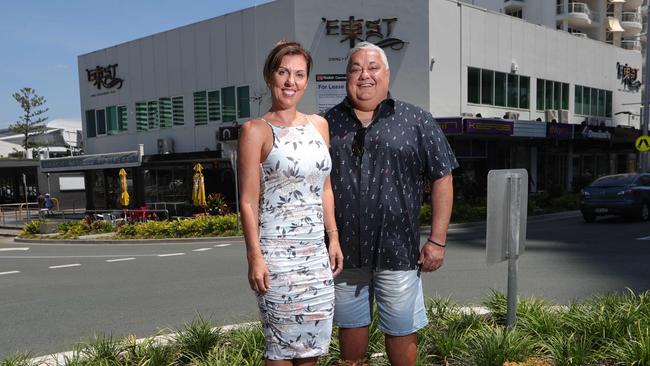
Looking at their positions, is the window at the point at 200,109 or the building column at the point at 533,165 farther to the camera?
the building column at the point at 533,165

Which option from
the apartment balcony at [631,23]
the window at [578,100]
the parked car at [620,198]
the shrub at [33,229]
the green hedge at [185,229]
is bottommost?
the shrub at [33,229]

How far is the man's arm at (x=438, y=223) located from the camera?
113 inches

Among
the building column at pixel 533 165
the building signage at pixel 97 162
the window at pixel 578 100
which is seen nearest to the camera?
the building signage at pixel 97 162

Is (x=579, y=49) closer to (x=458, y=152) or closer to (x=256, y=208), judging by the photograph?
(x=458, y=152)

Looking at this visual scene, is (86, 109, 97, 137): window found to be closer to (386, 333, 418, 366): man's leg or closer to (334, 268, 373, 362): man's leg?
(334, 268, 373, 362): man's leg

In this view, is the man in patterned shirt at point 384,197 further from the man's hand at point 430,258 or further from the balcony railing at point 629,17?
the balcony railing at point 629,17

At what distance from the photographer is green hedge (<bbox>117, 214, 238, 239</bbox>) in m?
15.7

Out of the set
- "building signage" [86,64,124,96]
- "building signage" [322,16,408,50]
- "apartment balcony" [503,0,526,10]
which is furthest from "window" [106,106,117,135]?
"apartment balcony" [503,0,526,10]

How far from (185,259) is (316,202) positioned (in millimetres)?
9098

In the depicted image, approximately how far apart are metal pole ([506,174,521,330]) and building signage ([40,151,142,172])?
74.2ft

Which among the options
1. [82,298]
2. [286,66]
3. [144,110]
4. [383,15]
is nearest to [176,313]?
[82,298]

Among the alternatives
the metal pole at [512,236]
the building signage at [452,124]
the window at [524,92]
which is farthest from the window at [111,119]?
the metal pole at [512,236]

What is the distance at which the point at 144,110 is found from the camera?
25172 mm

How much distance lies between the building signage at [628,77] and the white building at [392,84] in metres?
0.15
